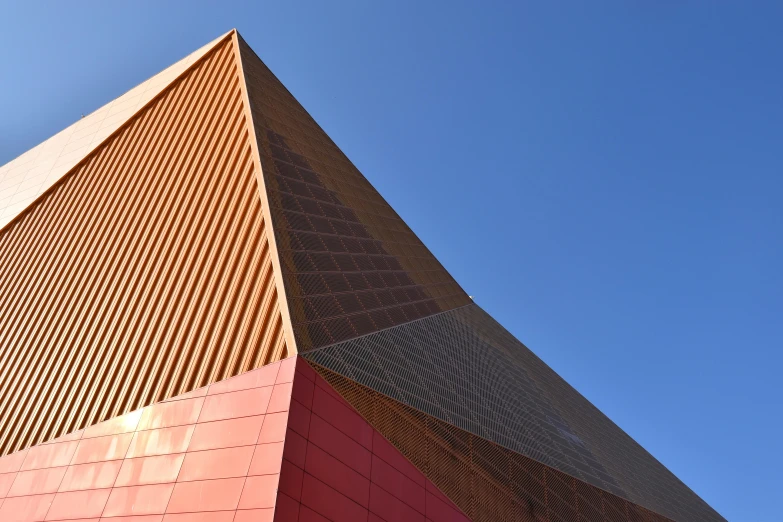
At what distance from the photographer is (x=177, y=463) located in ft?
38.8

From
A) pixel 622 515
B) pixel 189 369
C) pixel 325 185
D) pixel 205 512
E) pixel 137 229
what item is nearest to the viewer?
pixel 205 512

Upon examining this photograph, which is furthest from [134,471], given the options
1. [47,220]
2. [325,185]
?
[47,220]

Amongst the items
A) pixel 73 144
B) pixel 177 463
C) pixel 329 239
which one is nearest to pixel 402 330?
pixel 329 239

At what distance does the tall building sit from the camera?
39.1ft

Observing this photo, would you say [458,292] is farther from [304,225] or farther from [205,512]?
[205,512]

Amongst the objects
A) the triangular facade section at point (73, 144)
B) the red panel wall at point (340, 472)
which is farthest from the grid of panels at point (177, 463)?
the triangular facade section at point (73, 144)

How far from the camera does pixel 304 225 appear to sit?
1733 cm

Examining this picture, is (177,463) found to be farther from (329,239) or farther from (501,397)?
(501,397)

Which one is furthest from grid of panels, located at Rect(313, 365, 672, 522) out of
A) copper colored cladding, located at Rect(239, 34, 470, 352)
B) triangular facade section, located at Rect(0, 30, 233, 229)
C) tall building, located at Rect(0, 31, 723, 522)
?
triangular facade section, located at Rect(0, 30, 233, 229)

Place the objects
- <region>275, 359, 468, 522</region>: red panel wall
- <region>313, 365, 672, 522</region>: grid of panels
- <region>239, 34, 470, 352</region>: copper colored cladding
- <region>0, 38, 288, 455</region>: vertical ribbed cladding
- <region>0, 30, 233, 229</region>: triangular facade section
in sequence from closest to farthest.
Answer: <region>275, 359, 468, 522</region>: red panel wall → <region>313, 365, 672, 522</region>: grid of panels → <region>0, 38, 288, 455</region>: vertical ribbed cladding → <region>239, 34, 470, 352</region>: copper colored cladding → <region>0, 30, 233, 229</region>: triangular facade section

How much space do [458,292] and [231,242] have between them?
16996mm

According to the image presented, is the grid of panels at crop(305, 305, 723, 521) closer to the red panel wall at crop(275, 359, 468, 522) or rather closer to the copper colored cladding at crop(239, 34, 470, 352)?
the copper colored cladding at crop(239, 34, 470, 352)

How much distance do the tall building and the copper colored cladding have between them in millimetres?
105

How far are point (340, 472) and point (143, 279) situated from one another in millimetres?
8484
